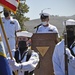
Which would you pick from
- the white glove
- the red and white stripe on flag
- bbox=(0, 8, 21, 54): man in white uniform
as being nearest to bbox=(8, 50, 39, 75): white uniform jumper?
the white glove

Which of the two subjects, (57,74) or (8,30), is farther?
(8,30)

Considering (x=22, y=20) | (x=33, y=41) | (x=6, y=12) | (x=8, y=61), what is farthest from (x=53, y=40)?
(x=22, y=20)

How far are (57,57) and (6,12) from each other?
3.64 m

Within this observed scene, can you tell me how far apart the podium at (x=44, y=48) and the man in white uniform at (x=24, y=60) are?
2069mm

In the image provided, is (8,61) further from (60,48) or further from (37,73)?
(37,73)

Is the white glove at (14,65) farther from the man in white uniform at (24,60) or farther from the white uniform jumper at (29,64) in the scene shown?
the white uniform jumper at (29,64)

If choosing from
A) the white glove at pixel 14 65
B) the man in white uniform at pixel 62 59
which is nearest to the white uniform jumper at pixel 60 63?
the man in white uniform at pixel 62 59

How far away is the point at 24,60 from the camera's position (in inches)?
334

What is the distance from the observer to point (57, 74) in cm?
840

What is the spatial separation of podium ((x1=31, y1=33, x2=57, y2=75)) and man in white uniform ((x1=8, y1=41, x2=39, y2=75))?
207cm

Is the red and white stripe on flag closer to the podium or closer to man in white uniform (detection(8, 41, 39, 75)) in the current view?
man in white uniform (detection(8, 41, 39, 75))

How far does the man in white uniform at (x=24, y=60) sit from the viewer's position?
26.8 feet

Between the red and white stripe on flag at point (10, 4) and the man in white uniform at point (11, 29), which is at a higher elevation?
the red and white stripe on flag at point (10, 4)

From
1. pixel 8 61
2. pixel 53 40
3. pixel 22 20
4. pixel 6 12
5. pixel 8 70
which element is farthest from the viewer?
pixel 22 20
